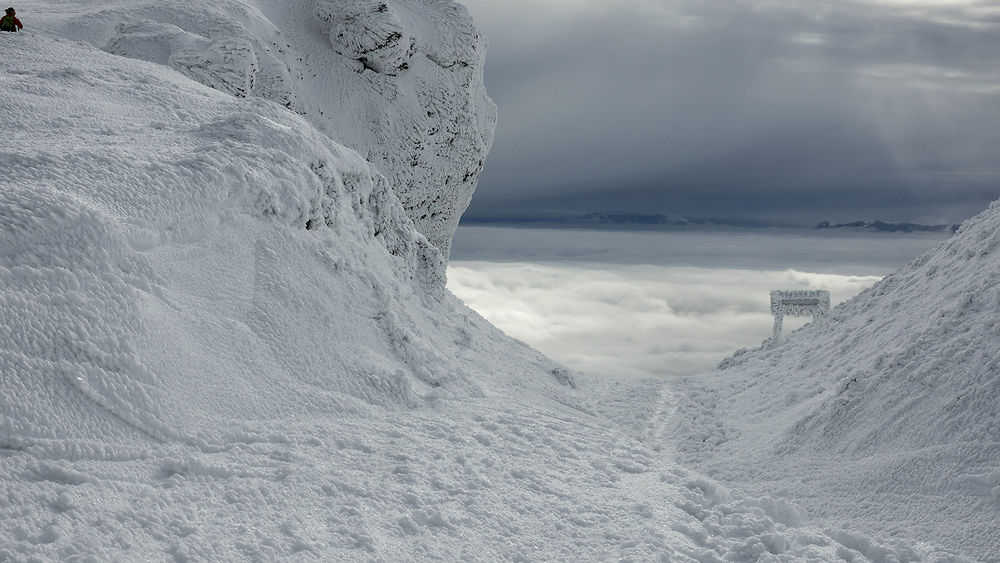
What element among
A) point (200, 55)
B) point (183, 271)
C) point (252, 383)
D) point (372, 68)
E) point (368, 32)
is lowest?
point (252, 383)

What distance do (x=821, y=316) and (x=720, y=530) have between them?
652 inches

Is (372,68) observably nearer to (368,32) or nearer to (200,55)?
(368,32)

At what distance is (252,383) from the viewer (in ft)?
→ 22.8

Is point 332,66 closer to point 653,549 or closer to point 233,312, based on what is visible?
point 233,312

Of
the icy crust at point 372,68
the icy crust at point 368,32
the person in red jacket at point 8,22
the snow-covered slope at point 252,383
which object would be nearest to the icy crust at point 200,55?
the icy crust at point 372,68

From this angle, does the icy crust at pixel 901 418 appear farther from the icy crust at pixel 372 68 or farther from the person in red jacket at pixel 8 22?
the person in red jacket at pixel 8 22

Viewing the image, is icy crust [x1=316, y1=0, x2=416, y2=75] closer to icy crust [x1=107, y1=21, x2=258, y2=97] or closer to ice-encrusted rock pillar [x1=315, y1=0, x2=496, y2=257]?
ice-encrusted rock pillar [x1=315, y1=0, x2=496, y2=257]

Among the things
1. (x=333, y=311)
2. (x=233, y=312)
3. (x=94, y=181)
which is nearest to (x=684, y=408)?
(x=333, y=311)

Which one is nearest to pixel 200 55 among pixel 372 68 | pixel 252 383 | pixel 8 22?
pixel 8 22

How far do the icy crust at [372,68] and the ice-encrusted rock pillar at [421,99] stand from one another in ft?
0.09

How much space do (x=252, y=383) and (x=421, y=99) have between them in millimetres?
15073

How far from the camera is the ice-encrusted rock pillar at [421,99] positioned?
19.9 meters

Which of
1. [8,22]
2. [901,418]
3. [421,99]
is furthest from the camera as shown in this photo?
[421,99]

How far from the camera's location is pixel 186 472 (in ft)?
17.7
